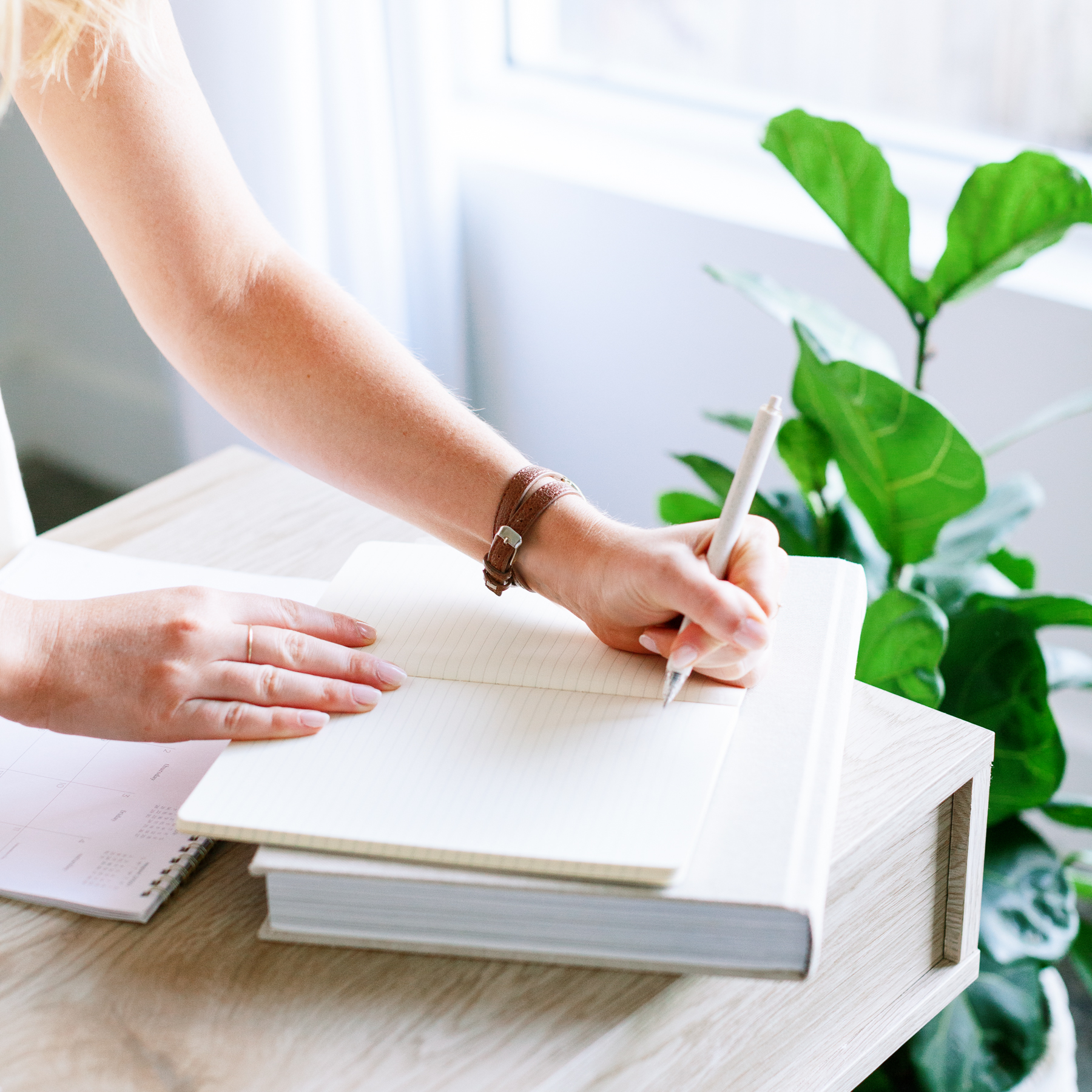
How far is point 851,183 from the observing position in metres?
1.00

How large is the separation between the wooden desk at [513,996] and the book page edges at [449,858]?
0.06m

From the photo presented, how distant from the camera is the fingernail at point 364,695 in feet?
1.95

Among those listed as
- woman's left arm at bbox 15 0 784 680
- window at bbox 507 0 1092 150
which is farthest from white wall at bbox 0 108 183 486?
woman's left arm at bbox 15 0 784 680

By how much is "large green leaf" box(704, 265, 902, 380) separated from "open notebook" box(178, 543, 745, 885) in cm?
55

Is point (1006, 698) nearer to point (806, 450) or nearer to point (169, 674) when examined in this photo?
point (806, 450)

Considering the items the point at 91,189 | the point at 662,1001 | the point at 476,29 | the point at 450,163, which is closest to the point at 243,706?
the point at 662,1001

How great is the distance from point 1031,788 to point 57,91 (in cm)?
92

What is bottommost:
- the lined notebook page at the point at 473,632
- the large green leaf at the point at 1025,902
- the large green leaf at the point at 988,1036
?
the large green leaf at the point at 988,1036

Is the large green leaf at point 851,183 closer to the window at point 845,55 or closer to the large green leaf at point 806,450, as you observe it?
the large green leaf at point 806,450

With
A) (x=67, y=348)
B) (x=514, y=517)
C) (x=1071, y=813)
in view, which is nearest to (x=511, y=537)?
(x=514, y=517)

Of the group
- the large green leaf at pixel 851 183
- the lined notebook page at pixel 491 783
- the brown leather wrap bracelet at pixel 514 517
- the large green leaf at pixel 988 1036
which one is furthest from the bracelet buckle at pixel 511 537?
the large green leaf at pixel 988 1036

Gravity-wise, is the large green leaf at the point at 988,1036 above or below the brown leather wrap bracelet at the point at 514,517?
Answer: below

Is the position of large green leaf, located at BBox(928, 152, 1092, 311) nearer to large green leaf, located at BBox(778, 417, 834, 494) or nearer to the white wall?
large green leaf, located at BBox(778, 417, 834, 494)

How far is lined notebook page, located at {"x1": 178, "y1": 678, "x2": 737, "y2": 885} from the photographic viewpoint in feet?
1.65
